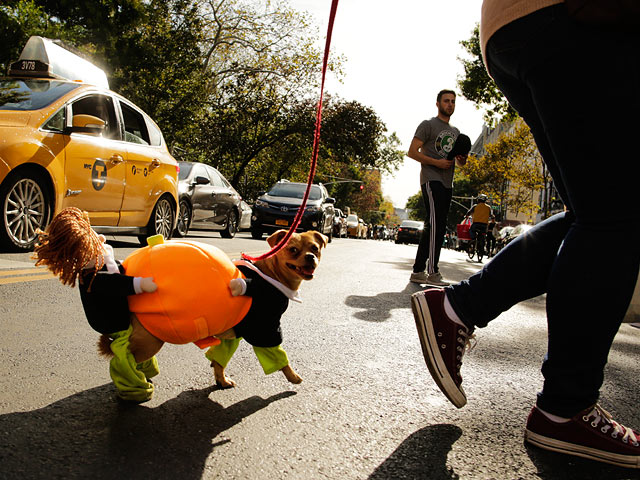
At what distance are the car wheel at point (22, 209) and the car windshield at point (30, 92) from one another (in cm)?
85

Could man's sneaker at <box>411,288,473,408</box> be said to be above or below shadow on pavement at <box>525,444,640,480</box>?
above

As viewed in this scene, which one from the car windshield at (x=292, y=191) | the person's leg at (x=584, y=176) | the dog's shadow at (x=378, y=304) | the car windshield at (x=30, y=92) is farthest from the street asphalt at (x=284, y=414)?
the car windshield at (x=292, y=191)

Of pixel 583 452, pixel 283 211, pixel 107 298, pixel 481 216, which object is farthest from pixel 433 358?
pixel 481 216

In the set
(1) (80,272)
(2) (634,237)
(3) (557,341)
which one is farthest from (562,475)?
(1) (80,272)

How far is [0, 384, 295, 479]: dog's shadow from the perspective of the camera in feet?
4.97

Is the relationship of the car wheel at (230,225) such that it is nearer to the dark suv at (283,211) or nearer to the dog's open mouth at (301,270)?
the dark suv at (283,211)

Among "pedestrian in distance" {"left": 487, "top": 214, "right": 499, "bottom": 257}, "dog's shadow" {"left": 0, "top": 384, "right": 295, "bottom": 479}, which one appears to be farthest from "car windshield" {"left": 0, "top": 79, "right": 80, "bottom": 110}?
"pedestrian in distance" {"left": 487, "top": 214, "right": 499, "bottom": 257}

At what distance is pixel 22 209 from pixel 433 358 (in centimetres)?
502

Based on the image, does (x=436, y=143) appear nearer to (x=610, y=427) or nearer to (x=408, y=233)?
(x=610, y=427)

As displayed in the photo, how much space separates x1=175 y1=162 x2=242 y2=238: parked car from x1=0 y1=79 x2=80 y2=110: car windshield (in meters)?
4.28

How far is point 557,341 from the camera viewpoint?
1.87 m

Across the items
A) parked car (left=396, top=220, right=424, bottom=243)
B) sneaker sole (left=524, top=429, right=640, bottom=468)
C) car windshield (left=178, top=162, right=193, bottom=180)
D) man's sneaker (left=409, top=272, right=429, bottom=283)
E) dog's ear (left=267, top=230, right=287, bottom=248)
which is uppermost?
car windshield (left=178, top=162, right=193, bottom=180)

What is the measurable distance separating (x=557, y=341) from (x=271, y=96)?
93.0 feet

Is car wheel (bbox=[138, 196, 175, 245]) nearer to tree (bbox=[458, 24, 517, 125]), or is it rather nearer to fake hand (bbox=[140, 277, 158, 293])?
fake hand (bbox=[140, 277, 158, 293])
